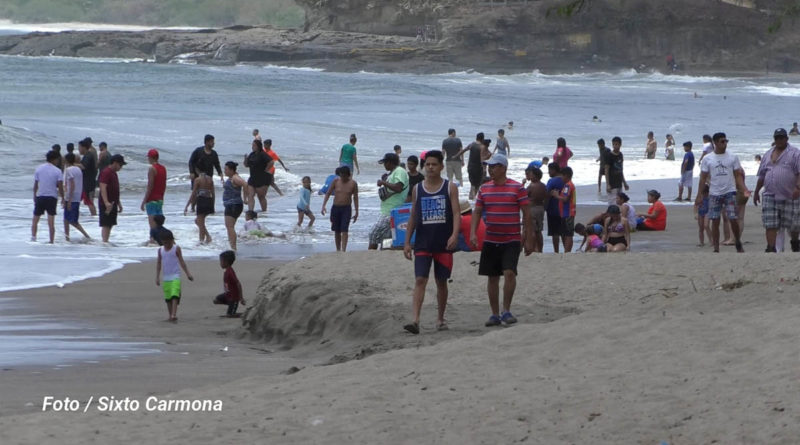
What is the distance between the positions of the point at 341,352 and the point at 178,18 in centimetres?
17194

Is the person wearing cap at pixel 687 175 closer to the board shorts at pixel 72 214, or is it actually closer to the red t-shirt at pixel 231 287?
the board shorts at pixel 72 214

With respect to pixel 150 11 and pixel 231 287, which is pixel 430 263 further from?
pixel 150 11

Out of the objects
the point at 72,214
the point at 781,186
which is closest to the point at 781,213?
the point at 781,186

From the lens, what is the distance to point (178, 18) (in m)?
175

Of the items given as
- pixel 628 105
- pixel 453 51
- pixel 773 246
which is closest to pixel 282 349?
pixel 773 246

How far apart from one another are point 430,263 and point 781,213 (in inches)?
181

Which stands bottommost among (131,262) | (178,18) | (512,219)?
(131,262)

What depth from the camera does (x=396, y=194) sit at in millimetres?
13195

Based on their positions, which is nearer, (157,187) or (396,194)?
(396,194)

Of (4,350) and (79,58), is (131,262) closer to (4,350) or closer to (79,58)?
(4,350)

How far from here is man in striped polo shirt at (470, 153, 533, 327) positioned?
825 cm

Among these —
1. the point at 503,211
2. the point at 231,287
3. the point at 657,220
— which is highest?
the point at 503,211

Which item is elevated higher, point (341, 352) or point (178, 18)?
point (178, 18)

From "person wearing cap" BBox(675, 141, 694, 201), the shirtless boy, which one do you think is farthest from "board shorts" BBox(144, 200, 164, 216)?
"person wearing cap" BBox(675, 141, 694, 201)
